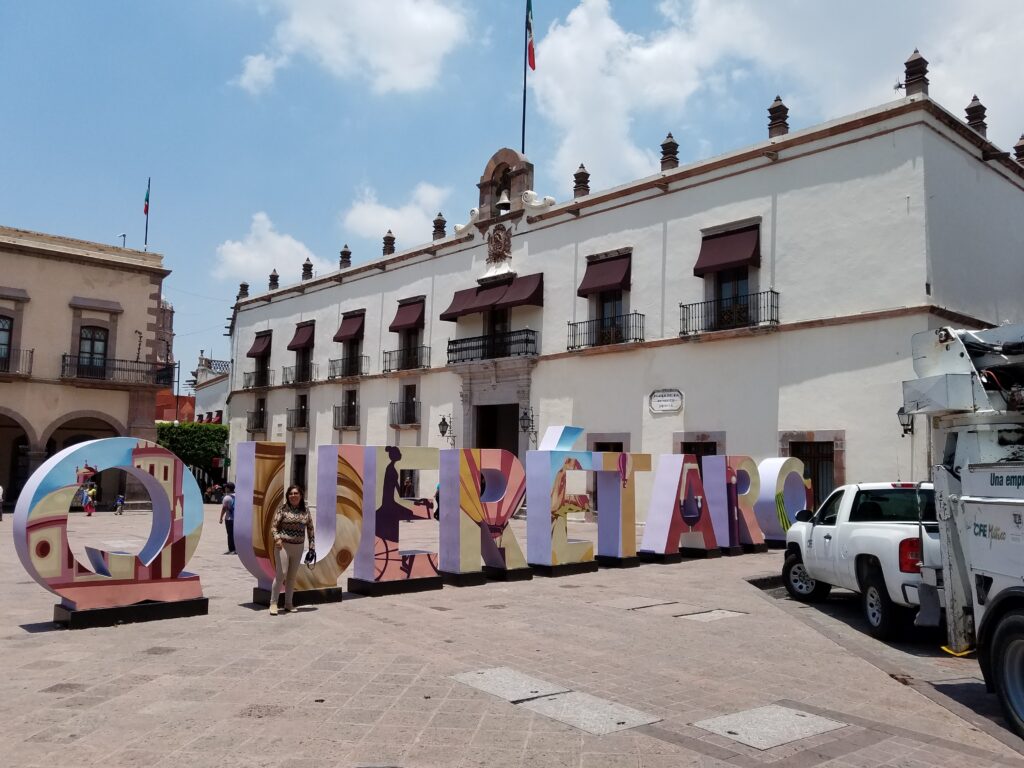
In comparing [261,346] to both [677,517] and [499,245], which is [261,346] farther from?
[677,517]

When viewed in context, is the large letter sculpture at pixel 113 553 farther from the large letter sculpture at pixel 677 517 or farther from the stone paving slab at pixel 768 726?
the large letter sculpture at pixel 677 517

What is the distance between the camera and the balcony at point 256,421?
36375mm

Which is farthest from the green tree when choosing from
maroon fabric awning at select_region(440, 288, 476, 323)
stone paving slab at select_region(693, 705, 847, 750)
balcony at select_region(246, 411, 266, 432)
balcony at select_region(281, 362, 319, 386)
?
stone paving slab at select_region(693, 705, 847, 750)

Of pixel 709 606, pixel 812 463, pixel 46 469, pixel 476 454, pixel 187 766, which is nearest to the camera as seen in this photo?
pixel 187 766

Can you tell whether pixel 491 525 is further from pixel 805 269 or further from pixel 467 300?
pixel 467 300

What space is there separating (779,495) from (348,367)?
20.5m

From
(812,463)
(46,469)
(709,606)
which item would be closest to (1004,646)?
(709,606)

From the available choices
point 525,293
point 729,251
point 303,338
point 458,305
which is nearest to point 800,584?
point 729,251

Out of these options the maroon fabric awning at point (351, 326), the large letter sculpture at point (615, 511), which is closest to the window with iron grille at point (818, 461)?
the large letter sculpture at point (615, 511)

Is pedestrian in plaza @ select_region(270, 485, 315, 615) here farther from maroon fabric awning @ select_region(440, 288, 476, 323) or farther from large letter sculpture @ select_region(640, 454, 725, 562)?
maroon fabric awning @ select_region(440, 288, 476, 323)

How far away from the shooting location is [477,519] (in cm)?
1180

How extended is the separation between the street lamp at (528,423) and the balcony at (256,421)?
15.9 m

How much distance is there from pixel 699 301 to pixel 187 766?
59.4ft

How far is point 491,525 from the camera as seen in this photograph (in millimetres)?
11992
